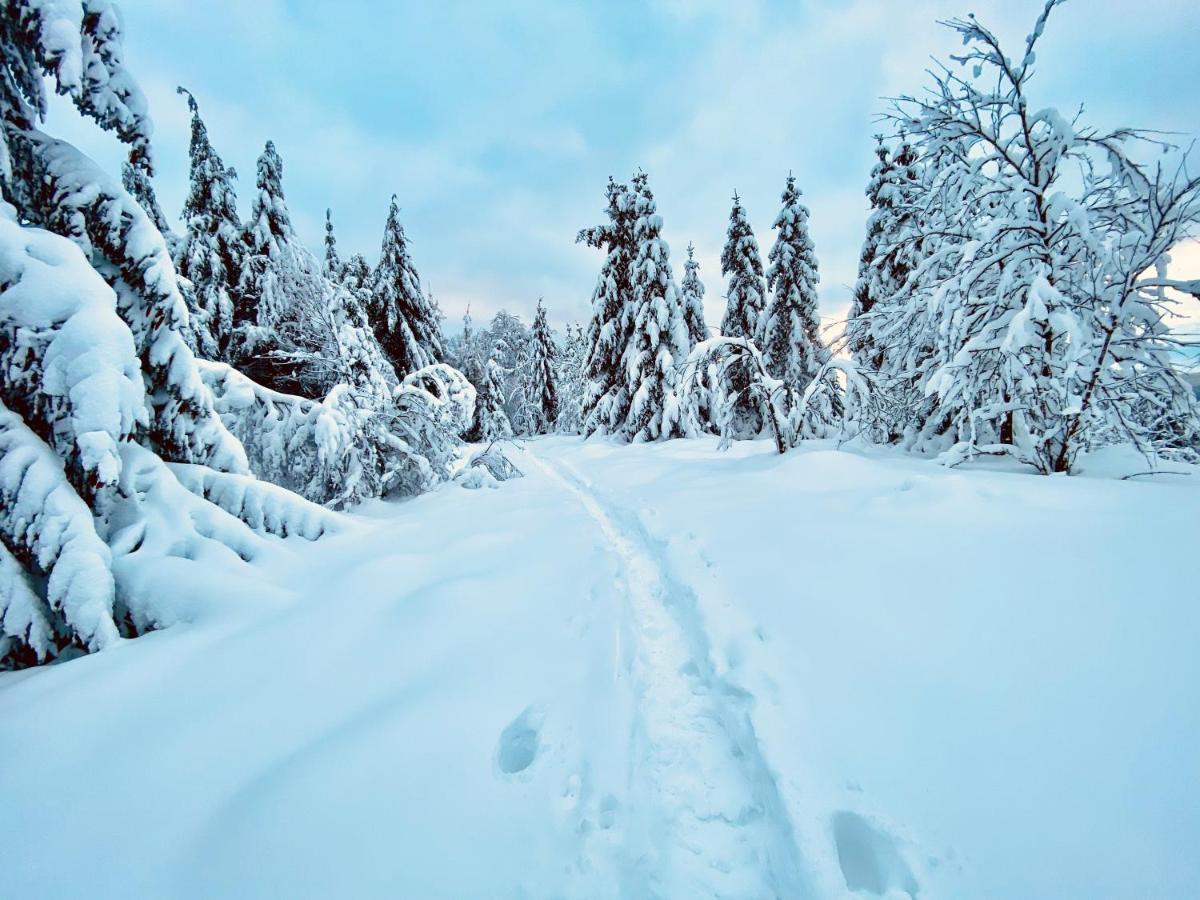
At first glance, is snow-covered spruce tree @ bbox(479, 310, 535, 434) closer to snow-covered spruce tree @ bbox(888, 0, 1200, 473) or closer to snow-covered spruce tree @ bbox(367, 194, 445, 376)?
snow-covered spruce tree @ bbox(367, 194, 445, 376)

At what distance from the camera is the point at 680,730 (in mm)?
2527

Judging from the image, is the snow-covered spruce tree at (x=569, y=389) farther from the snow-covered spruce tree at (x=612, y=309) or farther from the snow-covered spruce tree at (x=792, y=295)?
the snow-covered spruce tree at (x=792, y=295)

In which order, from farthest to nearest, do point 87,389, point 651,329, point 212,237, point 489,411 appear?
1. point 489,411
2. point 651,329
3. point 212,237
4. point 87,389

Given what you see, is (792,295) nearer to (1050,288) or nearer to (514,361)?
(1050,288)

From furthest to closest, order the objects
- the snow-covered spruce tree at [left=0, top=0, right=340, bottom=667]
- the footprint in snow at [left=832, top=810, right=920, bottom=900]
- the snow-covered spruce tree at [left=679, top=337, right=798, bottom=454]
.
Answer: the snow-covered spruce tree at [left=679, top=337, right=798, bottom=454], the snow-covered spruce tree at [left=0, top=0, right=340, bottom=667], the footprint in snow at [left=832, top=810, right=920, bottom=900]

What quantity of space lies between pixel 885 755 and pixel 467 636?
2.61m

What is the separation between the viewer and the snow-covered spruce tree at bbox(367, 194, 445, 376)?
680 inches

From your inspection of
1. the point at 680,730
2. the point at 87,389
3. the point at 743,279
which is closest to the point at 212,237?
the point at 87,389

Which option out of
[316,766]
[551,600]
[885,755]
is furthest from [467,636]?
[885,755]

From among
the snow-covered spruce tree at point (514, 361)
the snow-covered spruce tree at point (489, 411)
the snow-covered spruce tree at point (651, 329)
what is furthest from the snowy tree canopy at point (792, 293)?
the snow-covered spruce tree at point (514, 361)

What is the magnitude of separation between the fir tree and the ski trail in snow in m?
16.6

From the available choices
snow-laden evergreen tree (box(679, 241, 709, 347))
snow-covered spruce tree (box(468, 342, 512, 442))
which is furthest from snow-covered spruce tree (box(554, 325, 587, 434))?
snow-laden evergreen tree (box(679, 241, 709, 347))

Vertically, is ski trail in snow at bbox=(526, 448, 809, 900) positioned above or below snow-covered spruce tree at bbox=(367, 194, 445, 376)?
below

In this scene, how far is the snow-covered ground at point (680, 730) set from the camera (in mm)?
1689
